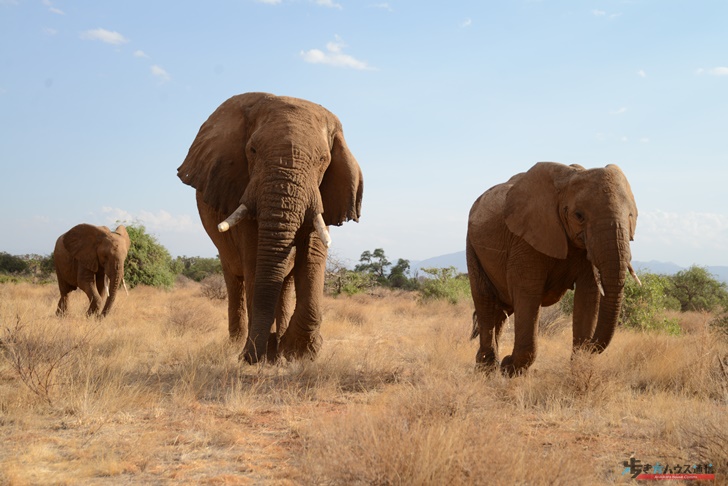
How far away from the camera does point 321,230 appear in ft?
24.6

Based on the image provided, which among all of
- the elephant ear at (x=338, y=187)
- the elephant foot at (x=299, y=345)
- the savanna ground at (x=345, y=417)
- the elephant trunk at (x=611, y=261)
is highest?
the elephant ear at (x=338, y=187)

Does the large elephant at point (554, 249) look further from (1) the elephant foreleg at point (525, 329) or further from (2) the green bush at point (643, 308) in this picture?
(2) the green bush at point (643, 308)

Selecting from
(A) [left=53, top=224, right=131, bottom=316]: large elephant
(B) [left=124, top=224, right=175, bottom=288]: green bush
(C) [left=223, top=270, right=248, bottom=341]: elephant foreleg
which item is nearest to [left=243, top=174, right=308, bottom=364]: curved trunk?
(C) [left=223, top=270, right=248, bottom=341]: elephant foreleg

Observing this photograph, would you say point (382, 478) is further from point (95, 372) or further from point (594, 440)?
point (95, 372)

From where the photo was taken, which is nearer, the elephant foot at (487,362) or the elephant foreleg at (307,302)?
the elephant foreleg at (307,302)

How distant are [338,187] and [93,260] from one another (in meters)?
8.50

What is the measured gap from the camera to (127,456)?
4.54 meters

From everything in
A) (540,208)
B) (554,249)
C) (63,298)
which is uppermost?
(540,208)

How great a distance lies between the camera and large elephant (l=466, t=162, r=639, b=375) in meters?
6.54

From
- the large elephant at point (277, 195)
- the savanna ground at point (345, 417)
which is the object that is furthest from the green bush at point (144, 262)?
the large elephant at point (277, 195)

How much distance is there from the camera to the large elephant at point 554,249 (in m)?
6.54

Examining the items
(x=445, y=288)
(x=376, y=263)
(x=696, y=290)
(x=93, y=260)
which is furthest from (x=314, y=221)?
(x=376, y=263)

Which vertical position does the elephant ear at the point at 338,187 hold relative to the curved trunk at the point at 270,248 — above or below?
above

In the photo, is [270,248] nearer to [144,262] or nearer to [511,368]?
[511,368]
